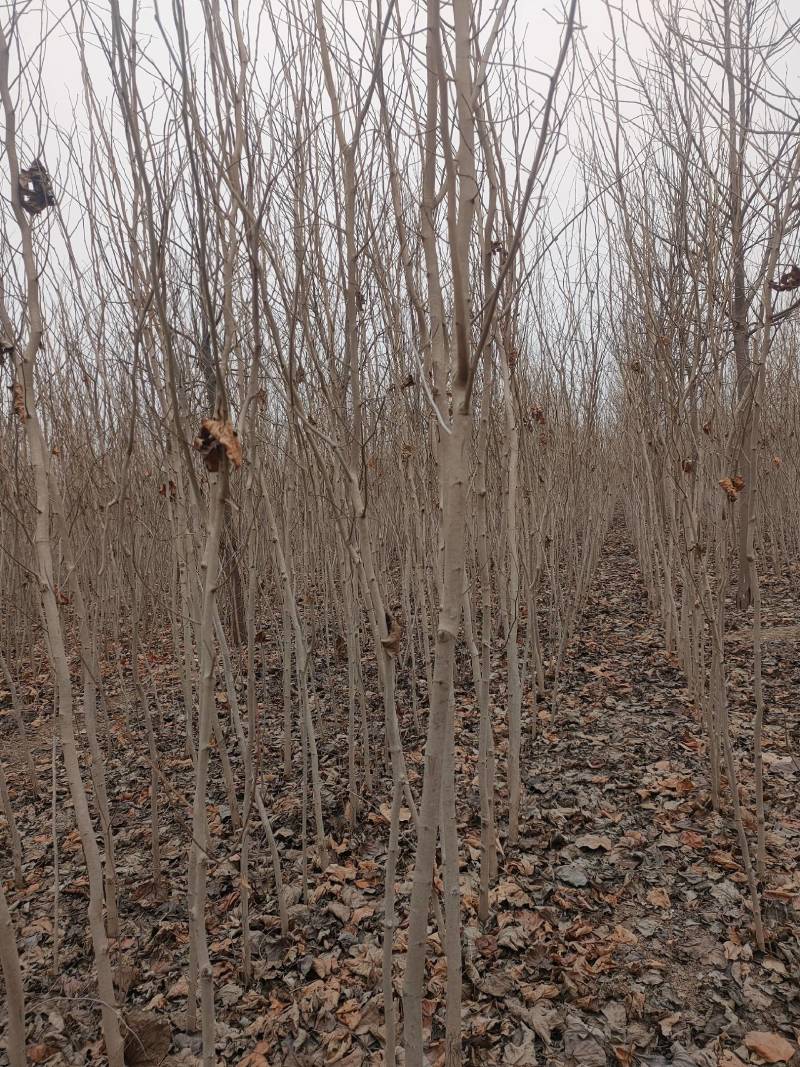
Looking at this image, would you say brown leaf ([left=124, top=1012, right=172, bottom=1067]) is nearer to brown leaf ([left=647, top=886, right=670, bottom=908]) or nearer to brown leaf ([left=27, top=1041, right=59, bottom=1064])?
brown leaf ([left=27, top=1041, right=59, bottom=1064])

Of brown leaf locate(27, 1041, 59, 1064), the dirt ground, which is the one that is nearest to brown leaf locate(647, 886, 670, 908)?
the dirt ground

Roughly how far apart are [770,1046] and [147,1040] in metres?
1.63

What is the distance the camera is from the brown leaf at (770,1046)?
1570mm

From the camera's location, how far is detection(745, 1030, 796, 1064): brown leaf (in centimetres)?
157

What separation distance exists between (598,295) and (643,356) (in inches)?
45.6

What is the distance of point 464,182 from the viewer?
1.08 metres

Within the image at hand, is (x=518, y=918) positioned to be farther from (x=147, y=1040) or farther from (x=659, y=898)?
(x=147, y=1040)

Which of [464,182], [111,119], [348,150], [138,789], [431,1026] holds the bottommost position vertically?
[431,1026]

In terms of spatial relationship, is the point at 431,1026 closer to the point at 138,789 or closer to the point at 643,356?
the point at 138,789

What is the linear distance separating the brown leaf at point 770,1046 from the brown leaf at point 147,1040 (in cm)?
152

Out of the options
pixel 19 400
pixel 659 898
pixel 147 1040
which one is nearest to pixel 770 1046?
pixel 659 898

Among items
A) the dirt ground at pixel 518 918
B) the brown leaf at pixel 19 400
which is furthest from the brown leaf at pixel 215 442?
the dirt ground at pixel 518 918

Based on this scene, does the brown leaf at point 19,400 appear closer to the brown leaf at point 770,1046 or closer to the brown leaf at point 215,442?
the brown leaf at point 215,442

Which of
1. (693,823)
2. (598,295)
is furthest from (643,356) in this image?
(693,823)
